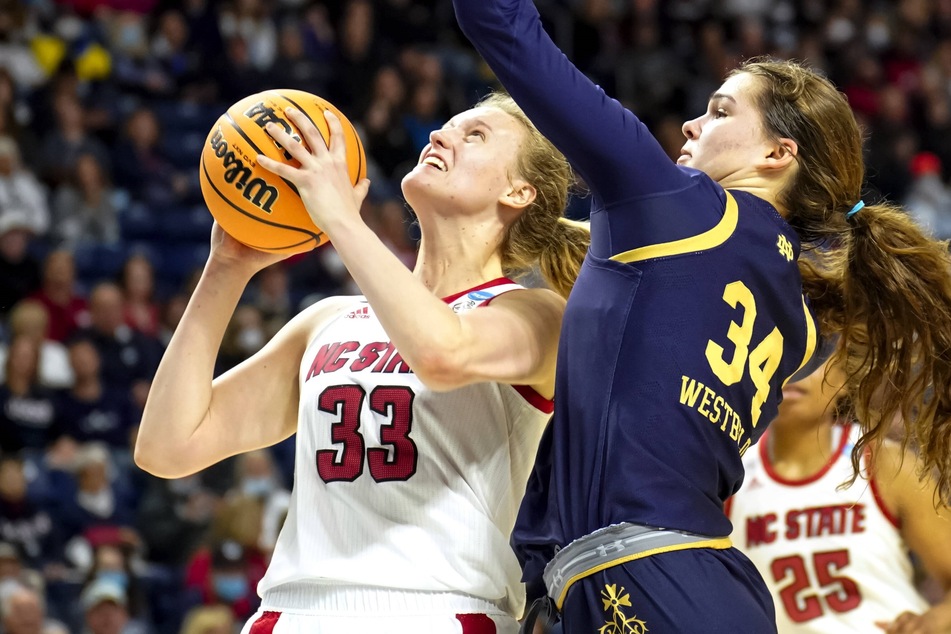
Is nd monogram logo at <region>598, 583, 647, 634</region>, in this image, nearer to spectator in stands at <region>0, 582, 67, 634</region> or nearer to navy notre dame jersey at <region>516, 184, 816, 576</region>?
navy notre dame jersey at <region>516, 184, 816, 576</region>

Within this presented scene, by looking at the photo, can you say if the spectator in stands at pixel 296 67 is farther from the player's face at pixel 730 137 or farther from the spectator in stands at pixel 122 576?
the player's face at pixel 730 137

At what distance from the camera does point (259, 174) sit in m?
2.90

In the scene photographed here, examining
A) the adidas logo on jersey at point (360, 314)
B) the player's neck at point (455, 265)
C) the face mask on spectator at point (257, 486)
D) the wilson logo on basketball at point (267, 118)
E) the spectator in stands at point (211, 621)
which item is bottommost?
the spectator in stands at point (211, 621)

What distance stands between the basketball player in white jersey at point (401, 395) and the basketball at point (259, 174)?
7cm

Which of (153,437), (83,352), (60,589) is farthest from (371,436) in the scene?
(83,352)

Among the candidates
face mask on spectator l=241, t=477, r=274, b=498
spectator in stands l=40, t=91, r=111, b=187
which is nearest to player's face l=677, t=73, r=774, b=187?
face mask on spectator l=241, t=477, r=274, b=498

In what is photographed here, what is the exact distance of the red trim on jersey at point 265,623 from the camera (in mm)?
3012

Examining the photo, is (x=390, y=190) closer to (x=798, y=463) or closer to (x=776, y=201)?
(x=798, y=463)

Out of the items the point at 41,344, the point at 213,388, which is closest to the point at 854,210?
the point at 213,388

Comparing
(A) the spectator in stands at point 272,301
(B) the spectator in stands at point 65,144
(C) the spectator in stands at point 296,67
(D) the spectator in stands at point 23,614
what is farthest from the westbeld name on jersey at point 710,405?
(C) the spectator in stands at point 296,67

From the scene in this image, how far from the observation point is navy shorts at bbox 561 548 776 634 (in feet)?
→ 8.50

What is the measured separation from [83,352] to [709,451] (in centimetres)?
653

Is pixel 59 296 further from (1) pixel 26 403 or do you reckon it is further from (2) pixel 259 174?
(2) pixel 259 174

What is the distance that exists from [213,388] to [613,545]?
1.21m
